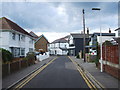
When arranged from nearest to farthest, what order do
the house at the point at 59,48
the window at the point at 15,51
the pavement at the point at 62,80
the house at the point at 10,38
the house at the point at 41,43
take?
the pavement at the point at 62,80, the house at the point at 10,38, the window at the point at 15,51, the house at the point at 41,43, the house at the point at 59,48

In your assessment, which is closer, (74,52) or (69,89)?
(69,89)

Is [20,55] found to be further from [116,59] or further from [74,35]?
[74,35]

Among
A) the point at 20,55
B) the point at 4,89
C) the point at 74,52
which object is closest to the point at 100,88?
the point at 4,89

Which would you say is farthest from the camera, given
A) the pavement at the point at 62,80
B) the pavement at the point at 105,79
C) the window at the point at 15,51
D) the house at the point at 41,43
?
the house at the point at 41,43

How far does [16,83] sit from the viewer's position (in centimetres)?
899

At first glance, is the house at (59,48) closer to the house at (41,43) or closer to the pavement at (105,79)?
the house at (41,43)

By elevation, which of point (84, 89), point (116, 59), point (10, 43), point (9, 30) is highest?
point (9, 30)

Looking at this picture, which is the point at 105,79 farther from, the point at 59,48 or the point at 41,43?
the point at 59,48

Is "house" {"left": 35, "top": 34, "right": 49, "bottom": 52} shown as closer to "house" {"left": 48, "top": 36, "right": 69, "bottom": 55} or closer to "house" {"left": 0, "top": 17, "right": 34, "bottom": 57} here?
"house" {"left": 48, "top": 36, "right": 69, "bottom": 55}

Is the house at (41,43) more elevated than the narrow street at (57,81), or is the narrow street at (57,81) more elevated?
the house at (41,43)

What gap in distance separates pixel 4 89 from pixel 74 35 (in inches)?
2142

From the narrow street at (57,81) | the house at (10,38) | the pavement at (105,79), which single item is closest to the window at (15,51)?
the house at (10,38)

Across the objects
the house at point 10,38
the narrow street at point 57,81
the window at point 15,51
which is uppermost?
the house at point 10,38

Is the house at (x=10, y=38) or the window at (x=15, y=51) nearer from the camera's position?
the house at (x=10, y=38)
